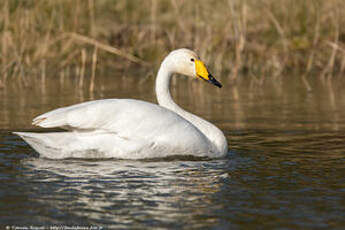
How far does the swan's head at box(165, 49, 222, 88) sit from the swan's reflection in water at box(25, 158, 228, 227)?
57.2 inches

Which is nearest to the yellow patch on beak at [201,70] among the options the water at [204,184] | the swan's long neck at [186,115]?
the swan's long neck at [186,115]

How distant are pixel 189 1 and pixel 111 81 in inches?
126

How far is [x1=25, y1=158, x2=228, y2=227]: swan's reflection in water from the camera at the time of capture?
15.4 feet

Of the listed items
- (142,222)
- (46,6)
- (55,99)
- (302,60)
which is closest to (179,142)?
(142,222)

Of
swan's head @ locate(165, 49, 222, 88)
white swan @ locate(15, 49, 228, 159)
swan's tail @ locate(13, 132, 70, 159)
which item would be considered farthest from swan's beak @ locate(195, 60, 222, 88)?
swan's tail @ locate(13, 132, 70, 159)

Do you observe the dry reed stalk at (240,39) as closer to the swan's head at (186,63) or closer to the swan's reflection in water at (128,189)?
the swan's head at (186,63)

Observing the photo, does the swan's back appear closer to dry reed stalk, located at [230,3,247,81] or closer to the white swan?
the white swan

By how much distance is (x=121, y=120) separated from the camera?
22.3 ft

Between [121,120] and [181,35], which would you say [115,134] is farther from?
[181,35]

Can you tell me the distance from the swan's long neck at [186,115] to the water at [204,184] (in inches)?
8.8

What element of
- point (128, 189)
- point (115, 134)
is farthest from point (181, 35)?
point (128, 189)

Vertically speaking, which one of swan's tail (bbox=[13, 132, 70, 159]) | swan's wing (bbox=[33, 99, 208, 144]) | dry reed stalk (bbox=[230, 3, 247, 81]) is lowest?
swan's tail (bbox=[13, 132, 70, 159])

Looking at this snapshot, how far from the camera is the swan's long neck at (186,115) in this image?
720 centimetres

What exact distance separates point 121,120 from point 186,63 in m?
1.48
